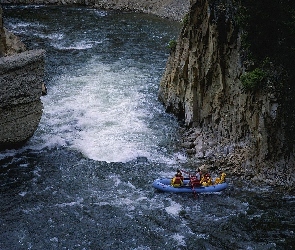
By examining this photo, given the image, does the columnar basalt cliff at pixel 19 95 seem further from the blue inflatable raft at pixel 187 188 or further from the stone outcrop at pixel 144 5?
the stone outcrop at pixel 144 5

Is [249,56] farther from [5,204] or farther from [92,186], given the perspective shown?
[5,204]

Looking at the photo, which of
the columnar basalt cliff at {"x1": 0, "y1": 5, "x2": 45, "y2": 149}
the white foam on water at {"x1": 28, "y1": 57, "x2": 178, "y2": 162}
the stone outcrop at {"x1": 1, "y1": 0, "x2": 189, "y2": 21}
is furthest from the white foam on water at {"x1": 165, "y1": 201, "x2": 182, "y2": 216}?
the stone outcrop at {"x1": 1, "y1": 0, "x2": 189, "y2": 21}

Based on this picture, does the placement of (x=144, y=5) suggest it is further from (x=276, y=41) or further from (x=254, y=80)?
(x=254, y=80)

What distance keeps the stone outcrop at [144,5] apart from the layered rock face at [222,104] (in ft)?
102

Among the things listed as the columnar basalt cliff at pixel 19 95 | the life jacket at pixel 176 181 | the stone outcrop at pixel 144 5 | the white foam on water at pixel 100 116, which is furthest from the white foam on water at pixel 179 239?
the stone outcrop at pixel 144 5

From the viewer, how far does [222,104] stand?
90.0 feet

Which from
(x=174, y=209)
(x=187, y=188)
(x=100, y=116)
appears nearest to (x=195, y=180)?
(x=187, y=188)

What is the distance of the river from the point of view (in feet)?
66.5

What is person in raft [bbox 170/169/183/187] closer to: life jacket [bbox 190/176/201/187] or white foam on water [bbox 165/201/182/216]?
life jacket [bbox 190/176/201/187]

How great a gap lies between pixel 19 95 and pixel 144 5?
43332mm

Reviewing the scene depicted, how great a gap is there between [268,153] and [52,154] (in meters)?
12.2

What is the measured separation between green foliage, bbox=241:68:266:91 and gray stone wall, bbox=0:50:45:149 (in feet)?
37.0

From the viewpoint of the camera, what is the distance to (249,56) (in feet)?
81.8

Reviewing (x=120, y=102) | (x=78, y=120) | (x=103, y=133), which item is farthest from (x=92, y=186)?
(x=120, y=102)
